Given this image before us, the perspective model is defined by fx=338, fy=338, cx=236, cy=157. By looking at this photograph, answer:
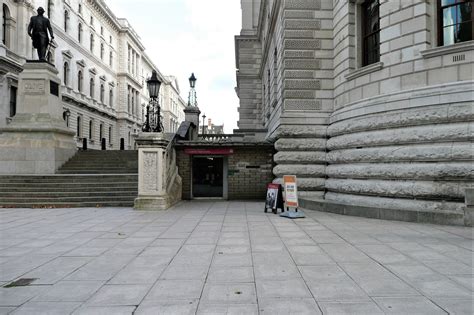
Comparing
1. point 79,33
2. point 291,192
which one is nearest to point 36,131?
point 291,192

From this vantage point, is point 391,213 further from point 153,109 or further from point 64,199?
point 64,199

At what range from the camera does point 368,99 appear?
1052 centimetres

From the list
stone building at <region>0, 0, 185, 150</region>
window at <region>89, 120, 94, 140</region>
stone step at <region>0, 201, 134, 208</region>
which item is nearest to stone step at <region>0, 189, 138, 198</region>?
stone step at <region>0, 201, 134, 208</region>

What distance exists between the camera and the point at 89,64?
51.6 m

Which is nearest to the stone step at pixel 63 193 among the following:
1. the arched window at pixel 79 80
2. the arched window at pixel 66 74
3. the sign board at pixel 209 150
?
the sign board at pixel 209 150

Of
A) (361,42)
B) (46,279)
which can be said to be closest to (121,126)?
(361,42)

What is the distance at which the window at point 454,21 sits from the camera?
345 inches

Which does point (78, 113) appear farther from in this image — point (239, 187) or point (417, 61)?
point (417, 61)

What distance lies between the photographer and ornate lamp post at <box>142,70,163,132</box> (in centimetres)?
1249

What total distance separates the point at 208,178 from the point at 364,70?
338 inches

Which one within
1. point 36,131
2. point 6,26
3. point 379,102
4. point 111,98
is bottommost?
point 36,131

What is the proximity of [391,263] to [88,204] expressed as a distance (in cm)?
1092

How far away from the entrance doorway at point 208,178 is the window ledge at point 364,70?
7169 millimetres

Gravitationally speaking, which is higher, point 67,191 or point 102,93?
point 102,93
